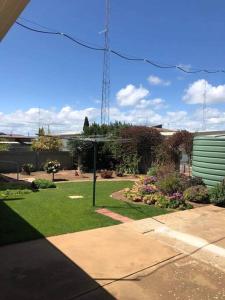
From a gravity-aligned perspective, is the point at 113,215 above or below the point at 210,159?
below

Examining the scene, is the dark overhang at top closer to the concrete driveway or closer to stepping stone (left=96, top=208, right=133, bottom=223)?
the concrete driveway

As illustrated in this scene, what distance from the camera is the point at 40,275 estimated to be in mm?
5102

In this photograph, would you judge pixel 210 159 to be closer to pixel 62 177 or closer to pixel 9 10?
pixel 62 177

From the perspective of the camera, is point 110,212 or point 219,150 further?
point 219,150

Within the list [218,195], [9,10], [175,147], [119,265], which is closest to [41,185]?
[218,195]

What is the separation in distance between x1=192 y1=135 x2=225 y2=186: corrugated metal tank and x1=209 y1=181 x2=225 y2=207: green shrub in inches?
31.0

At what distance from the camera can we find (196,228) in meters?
8.10

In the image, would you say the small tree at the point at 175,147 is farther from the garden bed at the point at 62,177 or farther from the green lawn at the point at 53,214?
the green lawn at the point at 53,214

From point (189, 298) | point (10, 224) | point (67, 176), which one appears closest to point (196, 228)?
point (189, 298)

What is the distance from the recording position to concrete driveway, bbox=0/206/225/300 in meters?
4.71

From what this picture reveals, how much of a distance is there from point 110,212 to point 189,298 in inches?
192

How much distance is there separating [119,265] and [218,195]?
20.9ft

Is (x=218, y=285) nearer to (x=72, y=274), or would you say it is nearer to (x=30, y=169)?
(x=72, y=274)

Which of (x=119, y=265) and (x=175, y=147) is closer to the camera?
(x=119, y=265)
